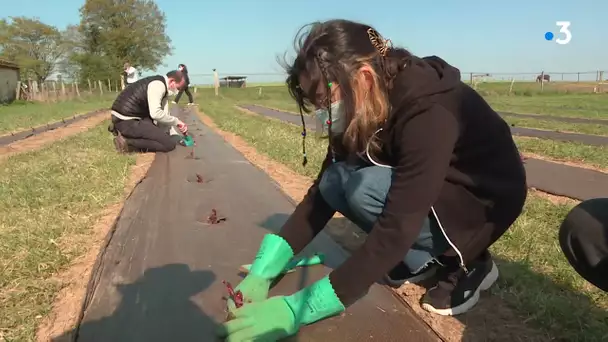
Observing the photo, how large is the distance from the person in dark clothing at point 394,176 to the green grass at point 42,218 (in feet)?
3.18

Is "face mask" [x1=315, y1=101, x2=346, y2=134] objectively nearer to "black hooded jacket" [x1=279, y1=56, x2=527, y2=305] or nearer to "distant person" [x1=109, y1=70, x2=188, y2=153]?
"black hooded jacket" [x1=279, y1=56, x2=527, y2=305]

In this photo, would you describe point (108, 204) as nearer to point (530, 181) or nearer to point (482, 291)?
point (482, 291)

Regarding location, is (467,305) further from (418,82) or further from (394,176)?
(418,82)

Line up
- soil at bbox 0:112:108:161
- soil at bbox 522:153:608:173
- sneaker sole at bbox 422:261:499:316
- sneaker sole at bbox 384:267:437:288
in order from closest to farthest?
sneaker sole at bbox 422:261:499:316 → sneaker sole at bbox 384:267:437:288 → soil at bbox 522:153:608:173 → soil at bbox 0:112:108:161

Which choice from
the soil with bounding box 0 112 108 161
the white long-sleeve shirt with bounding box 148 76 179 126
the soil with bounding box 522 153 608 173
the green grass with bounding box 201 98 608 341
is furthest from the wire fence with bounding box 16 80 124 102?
the green grass with bounding box 201 98 608 341

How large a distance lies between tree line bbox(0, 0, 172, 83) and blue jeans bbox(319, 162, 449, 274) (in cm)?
4411

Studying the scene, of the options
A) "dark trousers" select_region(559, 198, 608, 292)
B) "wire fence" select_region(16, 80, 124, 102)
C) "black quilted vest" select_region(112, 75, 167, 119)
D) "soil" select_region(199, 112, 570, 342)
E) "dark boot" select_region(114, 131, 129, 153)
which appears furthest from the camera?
"wire fence" select_region(16, 80, 124, 102)

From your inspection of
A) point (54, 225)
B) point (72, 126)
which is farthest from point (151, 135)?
point (72, 126)

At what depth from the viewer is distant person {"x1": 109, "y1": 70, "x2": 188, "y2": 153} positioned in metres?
6.25

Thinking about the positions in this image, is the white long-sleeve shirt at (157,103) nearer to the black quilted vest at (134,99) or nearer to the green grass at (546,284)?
the black quilted vest at (134,99)

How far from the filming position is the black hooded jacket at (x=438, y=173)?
164 centimetres

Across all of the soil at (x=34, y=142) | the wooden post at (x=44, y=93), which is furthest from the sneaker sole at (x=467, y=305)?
the wooden post at (x=44, y=93)

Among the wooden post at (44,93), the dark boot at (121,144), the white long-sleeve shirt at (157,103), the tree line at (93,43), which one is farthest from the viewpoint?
the tree line at (93,43)

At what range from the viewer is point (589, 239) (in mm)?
1314
